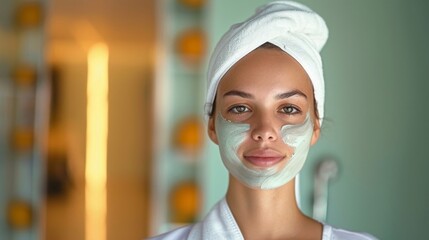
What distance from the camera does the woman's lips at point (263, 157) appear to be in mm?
1336

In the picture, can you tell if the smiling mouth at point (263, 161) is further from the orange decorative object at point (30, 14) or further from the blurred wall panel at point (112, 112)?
the blurred wall panel at point (112, 112)

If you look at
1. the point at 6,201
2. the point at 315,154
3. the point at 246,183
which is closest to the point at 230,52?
the point at 246,183

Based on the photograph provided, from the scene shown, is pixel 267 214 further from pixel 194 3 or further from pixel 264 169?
pixel 194 3

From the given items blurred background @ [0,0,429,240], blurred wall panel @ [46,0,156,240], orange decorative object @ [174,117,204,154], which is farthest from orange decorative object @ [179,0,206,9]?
blurred wall panel @ [46,0,156,240]

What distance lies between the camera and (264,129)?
1.33 metres

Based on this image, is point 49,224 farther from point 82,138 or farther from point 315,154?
point 315,154

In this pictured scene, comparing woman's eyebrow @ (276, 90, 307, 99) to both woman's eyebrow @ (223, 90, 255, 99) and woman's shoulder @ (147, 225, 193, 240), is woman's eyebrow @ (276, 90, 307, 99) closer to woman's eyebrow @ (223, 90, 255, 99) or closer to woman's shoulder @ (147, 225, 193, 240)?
woman's eyebrow @ (223, 90, 255, 99)

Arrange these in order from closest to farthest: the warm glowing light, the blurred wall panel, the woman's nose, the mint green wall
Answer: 1. the woman's nose
2. the mint green wall
3. the blurred wall panel
4. the warm glowing light

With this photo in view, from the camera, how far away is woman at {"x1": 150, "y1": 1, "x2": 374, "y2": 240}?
1.34 meters

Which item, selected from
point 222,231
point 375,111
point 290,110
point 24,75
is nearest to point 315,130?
point 290,110

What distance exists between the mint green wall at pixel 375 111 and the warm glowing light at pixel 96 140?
8.85ft

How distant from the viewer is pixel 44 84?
167 inches

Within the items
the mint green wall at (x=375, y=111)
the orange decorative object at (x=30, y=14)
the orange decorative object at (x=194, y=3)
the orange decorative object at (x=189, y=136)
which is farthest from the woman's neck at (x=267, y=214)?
the orange decorative object at (x=30, y=14)

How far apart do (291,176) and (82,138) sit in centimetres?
453
